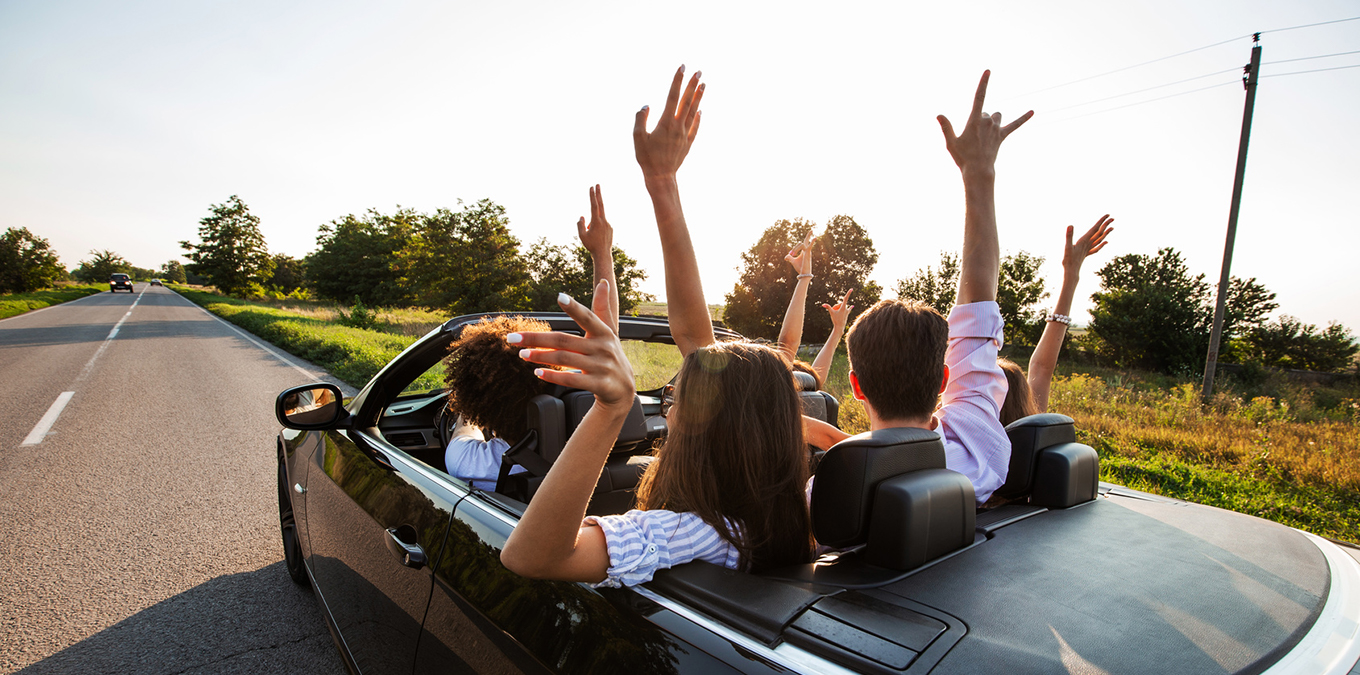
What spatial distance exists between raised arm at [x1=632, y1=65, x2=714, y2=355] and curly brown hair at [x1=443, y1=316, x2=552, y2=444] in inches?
21.2

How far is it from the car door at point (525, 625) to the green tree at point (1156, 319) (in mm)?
33855

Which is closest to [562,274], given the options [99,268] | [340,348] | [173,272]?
[340,348]

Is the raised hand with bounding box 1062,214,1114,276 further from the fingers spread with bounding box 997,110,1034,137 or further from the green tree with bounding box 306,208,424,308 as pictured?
the green tree with bounding box 306,208,424,308

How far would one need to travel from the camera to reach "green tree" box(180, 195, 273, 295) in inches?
2557

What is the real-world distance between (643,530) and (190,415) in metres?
9.02

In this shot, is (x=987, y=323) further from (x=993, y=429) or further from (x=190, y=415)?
(x=190, y=415)

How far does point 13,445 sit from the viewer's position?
19.6ft

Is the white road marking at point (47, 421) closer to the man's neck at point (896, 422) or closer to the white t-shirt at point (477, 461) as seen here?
the white t-shirt at point (477, 461)

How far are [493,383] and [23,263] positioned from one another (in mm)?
77607

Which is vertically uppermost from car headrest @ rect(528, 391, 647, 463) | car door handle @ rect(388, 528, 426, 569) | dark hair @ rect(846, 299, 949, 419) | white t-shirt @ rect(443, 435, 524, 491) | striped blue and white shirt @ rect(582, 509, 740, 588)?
dark hair @ rect(846, 299, 949, 419)

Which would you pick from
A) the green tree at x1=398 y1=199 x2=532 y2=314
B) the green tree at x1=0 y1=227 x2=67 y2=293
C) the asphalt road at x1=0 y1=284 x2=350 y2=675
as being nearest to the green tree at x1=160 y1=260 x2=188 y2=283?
the green tree at x1=0 y1=227 x2=67 y2=293

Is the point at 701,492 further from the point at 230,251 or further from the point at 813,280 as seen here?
the point at 230,251

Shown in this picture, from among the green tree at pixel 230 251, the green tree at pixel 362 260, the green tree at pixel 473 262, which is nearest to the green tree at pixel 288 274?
the green tree at pixel 230 251

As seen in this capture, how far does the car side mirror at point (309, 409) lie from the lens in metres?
2.47
